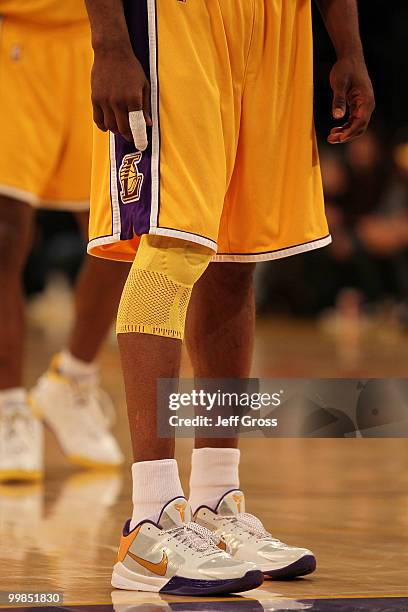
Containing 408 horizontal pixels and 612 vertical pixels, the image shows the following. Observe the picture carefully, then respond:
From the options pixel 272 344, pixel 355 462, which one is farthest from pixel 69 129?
pixel 272 344

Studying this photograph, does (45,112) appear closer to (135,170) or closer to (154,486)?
(135,170)

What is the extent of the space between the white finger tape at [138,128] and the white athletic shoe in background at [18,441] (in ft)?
3.94

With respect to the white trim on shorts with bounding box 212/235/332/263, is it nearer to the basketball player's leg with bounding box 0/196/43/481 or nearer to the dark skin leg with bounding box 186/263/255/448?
the dark skin leg with bounding box 186/263/255/448

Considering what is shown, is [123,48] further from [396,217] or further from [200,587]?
[396,217]

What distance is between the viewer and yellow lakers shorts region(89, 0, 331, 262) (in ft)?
5.30

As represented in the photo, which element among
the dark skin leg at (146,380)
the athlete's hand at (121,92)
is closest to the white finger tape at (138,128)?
the athlete's hand at (121,92)

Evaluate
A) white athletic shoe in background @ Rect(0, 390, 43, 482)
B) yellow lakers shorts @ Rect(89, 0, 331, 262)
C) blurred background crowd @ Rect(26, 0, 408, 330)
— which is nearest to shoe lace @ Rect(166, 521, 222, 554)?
yellow lakers shorts @ Rect(89, 0, 331, 262)

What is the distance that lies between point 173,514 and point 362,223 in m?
6.43

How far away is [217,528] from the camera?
1.78 metres

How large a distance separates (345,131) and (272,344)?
4.54 metres

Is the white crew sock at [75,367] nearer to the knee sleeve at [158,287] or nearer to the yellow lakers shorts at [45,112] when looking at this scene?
the yellow lakers shorts at [45,112]

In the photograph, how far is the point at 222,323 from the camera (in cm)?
185

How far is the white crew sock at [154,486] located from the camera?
1617mm

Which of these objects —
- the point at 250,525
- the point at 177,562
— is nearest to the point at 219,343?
the point at 250,525
